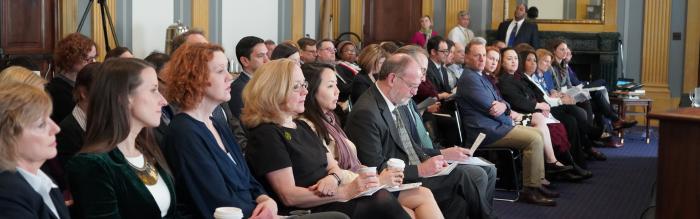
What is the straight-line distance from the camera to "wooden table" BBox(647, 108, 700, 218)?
12.2 ft

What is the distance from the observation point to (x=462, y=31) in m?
11.5

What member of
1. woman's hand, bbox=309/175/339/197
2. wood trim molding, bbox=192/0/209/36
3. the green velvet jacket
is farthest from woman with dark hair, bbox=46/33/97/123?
wood trim molding, bbox=192/0/209/36

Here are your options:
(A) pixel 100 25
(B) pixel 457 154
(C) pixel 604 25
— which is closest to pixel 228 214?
(B) pixel 457 154

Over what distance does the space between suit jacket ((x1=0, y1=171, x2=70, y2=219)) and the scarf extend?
63.8 inches

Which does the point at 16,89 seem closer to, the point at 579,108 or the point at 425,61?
the point at 425,61

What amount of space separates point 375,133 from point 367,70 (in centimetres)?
184

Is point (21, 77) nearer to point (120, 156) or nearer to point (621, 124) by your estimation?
point (120, 156)

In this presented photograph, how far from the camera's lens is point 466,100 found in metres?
5.85

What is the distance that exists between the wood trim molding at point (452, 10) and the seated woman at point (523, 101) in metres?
5.46

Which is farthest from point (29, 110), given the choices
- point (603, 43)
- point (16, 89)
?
point (603, 43)

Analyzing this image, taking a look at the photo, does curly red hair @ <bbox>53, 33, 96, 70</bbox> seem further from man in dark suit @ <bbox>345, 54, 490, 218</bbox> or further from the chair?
the chair

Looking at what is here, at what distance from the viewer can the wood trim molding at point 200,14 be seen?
8.55 m

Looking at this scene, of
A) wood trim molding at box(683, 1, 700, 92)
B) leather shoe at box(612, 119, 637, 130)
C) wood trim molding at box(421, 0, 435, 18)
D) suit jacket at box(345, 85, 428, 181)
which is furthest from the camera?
wood trim molding at box(421, 0, 435, 18)

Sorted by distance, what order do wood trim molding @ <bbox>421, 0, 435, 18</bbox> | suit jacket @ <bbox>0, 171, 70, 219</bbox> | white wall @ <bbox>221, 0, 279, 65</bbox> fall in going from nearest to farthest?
1. suit jacket @ <bbox>0, 171, 70, 219</bbox>
2. white wall @ <bbox>221, 0, 279, 65</bbox>
3. wood trim molding @ <bbox>421, 0, 435, 18</bbox>
